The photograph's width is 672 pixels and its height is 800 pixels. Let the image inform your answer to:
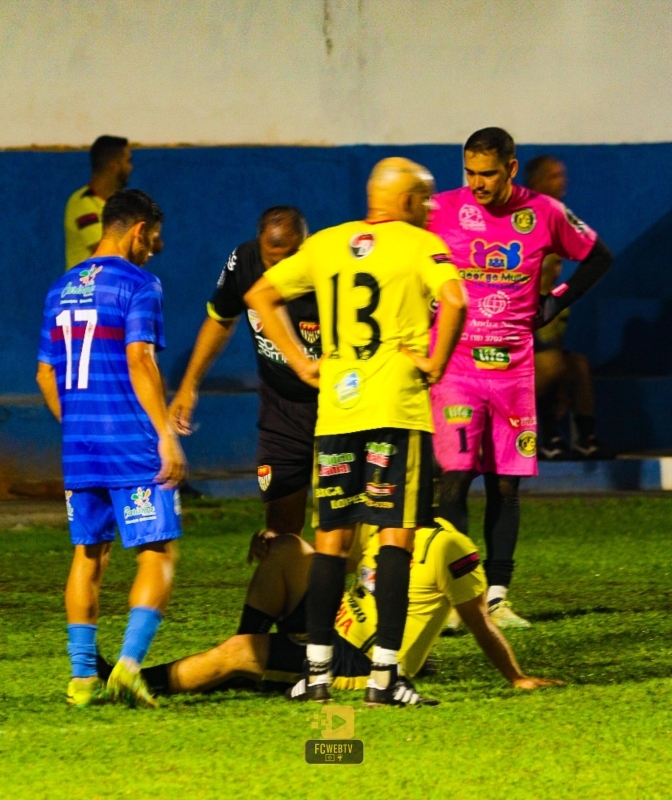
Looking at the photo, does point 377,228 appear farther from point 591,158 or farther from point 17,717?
point 591,158

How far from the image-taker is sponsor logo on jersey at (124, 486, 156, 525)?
5.46m

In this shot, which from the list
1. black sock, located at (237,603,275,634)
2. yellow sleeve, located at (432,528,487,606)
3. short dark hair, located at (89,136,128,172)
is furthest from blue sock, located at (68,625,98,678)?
short dark hair, located at (89,136,128,172)

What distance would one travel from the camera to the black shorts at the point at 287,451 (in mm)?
7004

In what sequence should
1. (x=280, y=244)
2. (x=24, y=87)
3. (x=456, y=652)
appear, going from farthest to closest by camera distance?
(x=24, y=87) → (x=280, y=244) → (x=456, y=652)

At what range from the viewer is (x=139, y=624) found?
5457 millimetres

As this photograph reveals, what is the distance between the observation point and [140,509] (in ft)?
17.9

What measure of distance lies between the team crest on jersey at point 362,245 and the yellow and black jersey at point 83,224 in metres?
5.18

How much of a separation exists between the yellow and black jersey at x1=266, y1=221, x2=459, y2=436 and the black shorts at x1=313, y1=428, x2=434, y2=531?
5 centimetres

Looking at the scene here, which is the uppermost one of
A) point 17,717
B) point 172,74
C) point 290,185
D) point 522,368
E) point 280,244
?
point 172,74

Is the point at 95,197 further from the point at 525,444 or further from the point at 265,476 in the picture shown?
the point at 525,444

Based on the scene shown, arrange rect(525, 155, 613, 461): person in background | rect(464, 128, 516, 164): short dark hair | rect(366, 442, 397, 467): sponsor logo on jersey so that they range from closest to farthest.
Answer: rect(366, 442, 397, 467): sponsor logo on jersey → rect(464, 128, 516, 164): short dark hair → rect(525, 155, 613, 461): person in background

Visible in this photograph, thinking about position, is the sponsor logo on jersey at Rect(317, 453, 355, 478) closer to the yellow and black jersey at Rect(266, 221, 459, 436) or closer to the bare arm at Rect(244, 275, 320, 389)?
the yellow and black jersey at Rect(266, 221, 459, 436)

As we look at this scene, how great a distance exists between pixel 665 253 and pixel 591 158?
94 centimetres

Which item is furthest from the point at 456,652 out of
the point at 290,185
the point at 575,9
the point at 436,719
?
the point at 575,9
